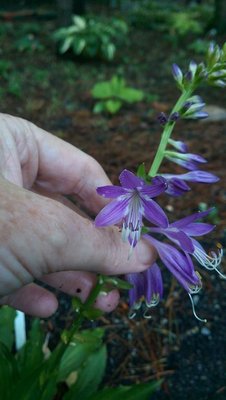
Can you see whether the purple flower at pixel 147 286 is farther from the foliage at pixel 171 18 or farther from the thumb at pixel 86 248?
the foliage at pixel 171 18

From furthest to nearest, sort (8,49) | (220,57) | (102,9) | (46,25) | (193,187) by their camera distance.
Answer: (102,9) → (46,25) → (8,49) → (193,187) → (220,57)

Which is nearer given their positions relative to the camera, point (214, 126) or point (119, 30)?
point (214, 126)

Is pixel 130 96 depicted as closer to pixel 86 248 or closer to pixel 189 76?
pixel 189 76

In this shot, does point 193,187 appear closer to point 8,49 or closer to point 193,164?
point 193,164

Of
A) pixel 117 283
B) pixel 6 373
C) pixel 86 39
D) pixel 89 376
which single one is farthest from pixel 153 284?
pixel 86 39

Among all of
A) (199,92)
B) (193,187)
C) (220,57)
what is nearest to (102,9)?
(199,92)

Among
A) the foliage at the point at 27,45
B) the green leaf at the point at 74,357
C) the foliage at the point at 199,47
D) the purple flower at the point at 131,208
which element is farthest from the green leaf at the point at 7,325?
the foliage at the point at 199,47
